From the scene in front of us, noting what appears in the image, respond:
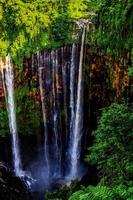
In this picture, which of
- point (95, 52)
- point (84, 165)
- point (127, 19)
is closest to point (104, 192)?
point (127, 19)

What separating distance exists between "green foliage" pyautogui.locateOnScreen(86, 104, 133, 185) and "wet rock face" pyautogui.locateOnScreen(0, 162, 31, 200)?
122 inches

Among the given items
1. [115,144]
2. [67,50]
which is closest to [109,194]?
[115,144]

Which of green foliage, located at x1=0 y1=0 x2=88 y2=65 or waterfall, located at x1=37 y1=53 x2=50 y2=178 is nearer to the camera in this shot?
green foliage, located at x1=0 y1=0 x2=88 y2=65

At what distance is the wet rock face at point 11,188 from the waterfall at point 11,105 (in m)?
1.56

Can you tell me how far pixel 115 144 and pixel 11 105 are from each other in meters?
6.50

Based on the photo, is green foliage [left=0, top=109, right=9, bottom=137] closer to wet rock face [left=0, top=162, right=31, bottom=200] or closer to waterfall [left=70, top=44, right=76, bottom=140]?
wet rock face [left=0, top=162, right=31, bottom=200]

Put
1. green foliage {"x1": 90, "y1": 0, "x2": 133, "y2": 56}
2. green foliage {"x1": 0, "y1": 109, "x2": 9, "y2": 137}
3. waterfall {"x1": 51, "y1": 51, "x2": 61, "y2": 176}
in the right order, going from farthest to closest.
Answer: green foliage {"x1": 0, "y1": 109, "x2": 9, "y2": 137} < waterfall {"x1": 51, "y1": 51, "x2": 61, "y2": 176} < green foliage {"x1": 90, "y1": 0, "x2": 133, "y2": 56}

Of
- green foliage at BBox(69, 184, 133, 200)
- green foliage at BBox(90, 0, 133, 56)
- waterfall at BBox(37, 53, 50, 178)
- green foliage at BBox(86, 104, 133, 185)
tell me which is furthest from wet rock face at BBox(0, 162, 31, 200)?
green foliage at BBox(69, 184, 133, 200)

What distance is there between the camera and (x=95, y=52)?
466 inches

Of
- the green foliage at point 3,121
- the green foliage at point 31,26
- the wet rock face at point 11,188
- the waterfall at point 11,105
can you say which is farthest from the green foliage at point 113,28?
the wet rock face at point 11,188

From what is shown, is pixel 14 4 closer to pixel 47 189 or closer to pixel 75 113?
pixel 75 113

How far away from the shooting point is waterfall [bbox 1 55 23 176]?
1237 cm

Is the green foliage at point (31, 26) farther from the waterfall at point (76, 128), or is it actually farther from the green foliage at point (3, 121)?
the green foliage at point (3, 121)

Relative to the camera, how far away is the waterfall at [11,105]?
1237cm
